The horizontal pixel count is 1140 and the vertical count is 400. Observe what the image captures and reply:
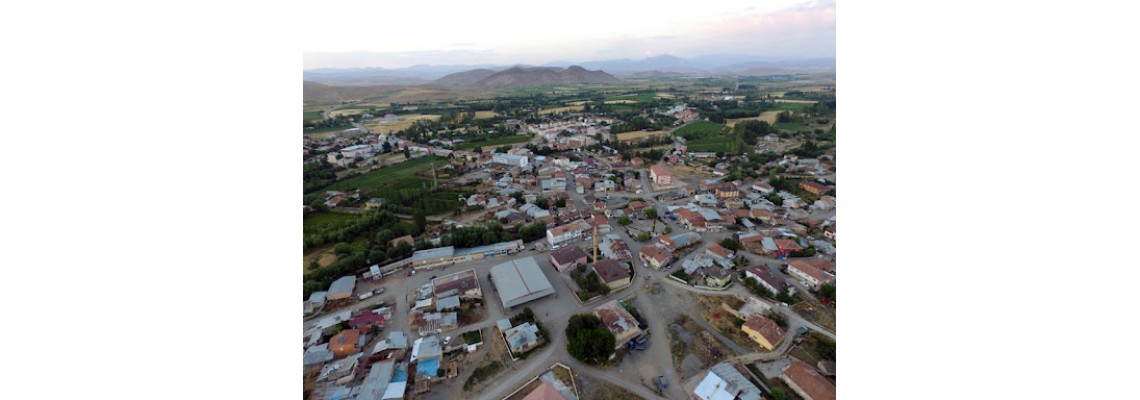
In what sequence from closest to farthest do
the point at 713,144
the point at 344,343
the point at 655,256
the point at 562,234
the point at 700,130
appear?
the point at 344,343 < the point at 655,256 < the point at 562,234 < the point at 713,144 < the point at 700,130

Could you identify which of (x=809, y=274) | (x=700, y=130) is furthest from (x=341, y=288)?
(x=700, y=130)

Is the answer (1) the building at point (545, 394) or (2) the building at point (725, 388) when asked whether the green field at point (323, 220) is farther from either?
(2) the building at point (725, 388)

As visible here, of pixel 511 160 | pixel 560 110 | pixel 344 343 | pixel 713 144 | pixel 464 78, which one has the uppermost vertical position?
pixel 464 78

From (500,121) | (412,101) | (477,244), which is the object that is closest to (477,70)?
(412,101)

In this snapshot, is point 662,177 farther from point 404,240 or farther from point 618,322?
point 404,240

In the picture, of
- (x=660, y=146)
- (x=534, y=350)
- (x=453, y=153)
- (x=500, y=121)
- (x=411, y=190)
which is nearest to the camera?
(x=534, y=350)

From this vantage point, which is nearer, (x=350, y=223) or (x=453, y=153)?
(x=350, y=223)

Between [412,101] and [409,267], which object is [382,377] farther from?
[412,101]
